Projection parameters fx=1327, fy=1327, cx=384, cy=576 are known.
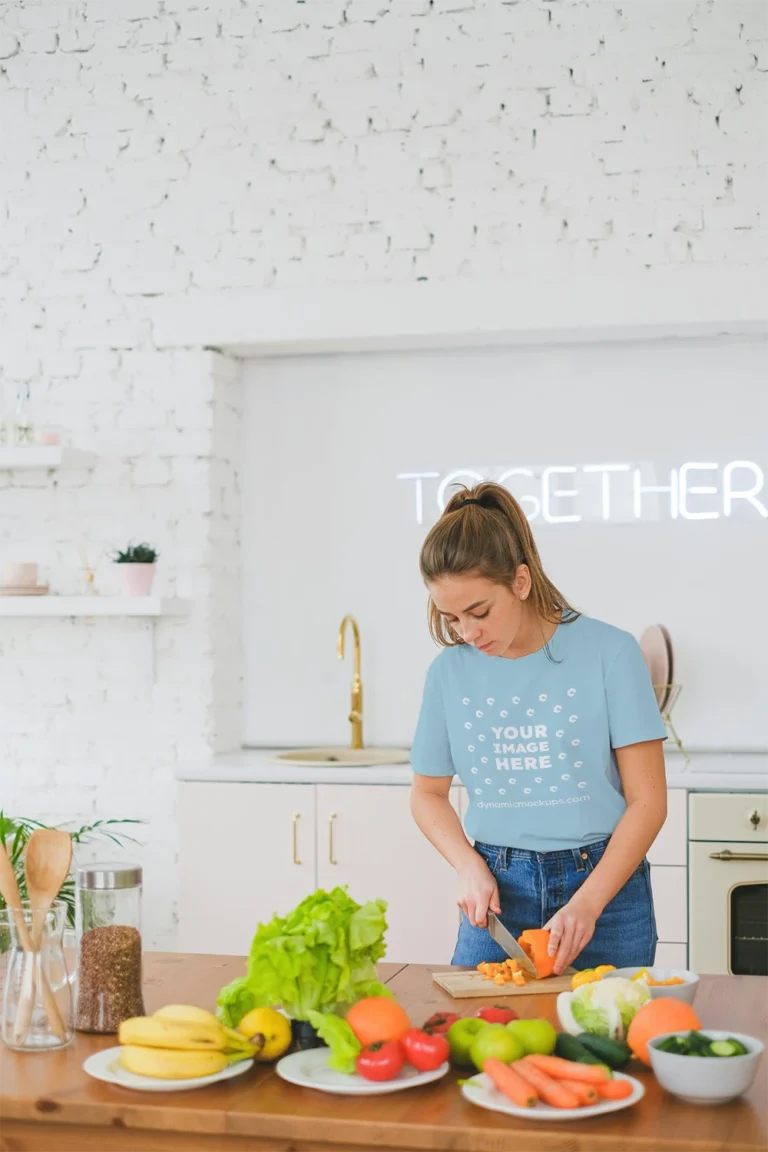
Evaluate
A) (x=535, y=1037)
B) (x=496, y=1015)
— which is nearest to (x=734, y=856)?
(x=496, y=1015)

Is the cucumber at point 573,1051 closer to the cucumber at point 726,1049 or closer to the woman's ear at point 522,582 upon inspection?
the cucumber at point 726,1049

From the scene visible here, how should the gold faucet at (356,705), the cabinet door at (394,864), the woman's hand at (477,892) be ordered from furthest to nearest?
1. the gold faucet at (356,705)
2. the cabinet door at (394,864)
3. the woman's hand at (477,892)

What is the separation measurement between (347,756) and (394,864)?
1.83 ft

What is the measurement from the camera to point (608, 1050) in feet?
5.41

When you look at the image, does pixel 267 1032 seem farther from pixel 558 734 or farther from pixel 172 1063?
pixel 558 734

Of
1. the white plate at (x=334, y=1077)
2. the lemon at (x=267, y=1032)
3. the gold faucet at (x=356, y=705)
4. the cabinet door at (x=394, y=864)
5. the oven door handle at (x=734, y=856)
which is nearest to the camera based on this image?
the white plate at (x=334, y=1077)

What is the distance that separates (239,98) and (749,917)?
3034 mm

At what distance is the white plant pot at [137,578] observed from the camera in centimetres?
426

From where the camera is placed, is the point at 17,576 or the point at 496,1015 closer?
the point at 496,1015

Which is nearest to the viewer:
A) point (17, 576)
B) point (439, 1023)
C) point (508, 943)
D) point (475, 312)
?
point (439, 1023)

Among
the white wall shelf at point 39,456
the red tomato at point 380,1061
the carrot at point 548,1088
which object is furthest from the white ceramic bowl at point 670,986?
the white wall shelf at point 39,456

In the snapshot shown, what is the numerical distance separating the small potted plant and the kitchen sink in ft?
2.30

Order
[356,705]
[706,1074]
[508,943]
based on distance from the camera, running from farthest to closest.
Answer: [356,705], [508,943], [706,1074]

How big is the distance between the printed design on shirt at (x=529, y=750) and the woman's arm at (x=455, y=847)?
0.10 metres
